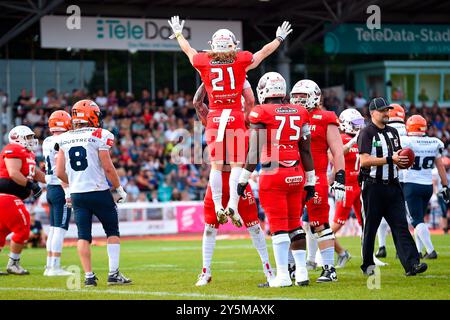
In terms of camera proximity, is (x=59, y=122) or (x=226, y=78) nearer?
(x=226, y=78)

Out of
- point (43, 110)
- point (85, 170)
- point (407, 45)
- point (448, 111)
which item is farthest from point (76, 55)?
point (85, 170)

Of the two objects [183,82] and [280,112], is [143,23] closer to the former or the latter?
[183,82]

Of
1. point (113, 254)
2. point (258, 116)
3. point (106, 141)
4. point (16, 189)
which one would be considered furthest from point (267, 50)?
point (16, 189)

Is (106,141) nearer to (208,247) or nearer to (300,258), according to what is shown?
(208,247)

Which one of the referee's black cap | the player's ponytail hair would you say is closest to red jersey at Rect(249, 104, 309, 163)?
the player's ponytail hair

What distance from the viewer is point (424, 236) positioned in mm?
13859

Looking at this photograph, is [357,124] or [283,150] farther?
[357,124]

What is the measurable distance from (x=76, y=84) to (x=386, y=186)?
23.6 metres

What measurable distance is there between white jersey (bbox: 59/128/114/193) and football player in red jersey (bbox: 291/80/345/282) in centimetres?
244

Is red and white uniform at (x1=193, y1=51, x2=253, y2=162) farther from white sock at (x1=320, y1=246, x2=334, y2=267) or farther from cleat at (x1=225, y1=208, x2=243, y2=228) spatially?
white sock at (x1=320, y1=246, x2=334, y2=267)

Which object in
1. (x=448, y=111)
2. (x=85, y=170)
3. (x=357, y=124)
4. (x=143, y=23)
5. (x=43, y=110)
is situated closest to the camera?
(x=85, y=170)

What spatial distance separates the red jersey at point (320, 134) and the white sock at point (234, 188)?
1.47 meters

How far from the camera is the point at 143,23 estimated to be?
31875mm

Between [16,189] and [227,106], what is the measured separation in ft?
14.2
